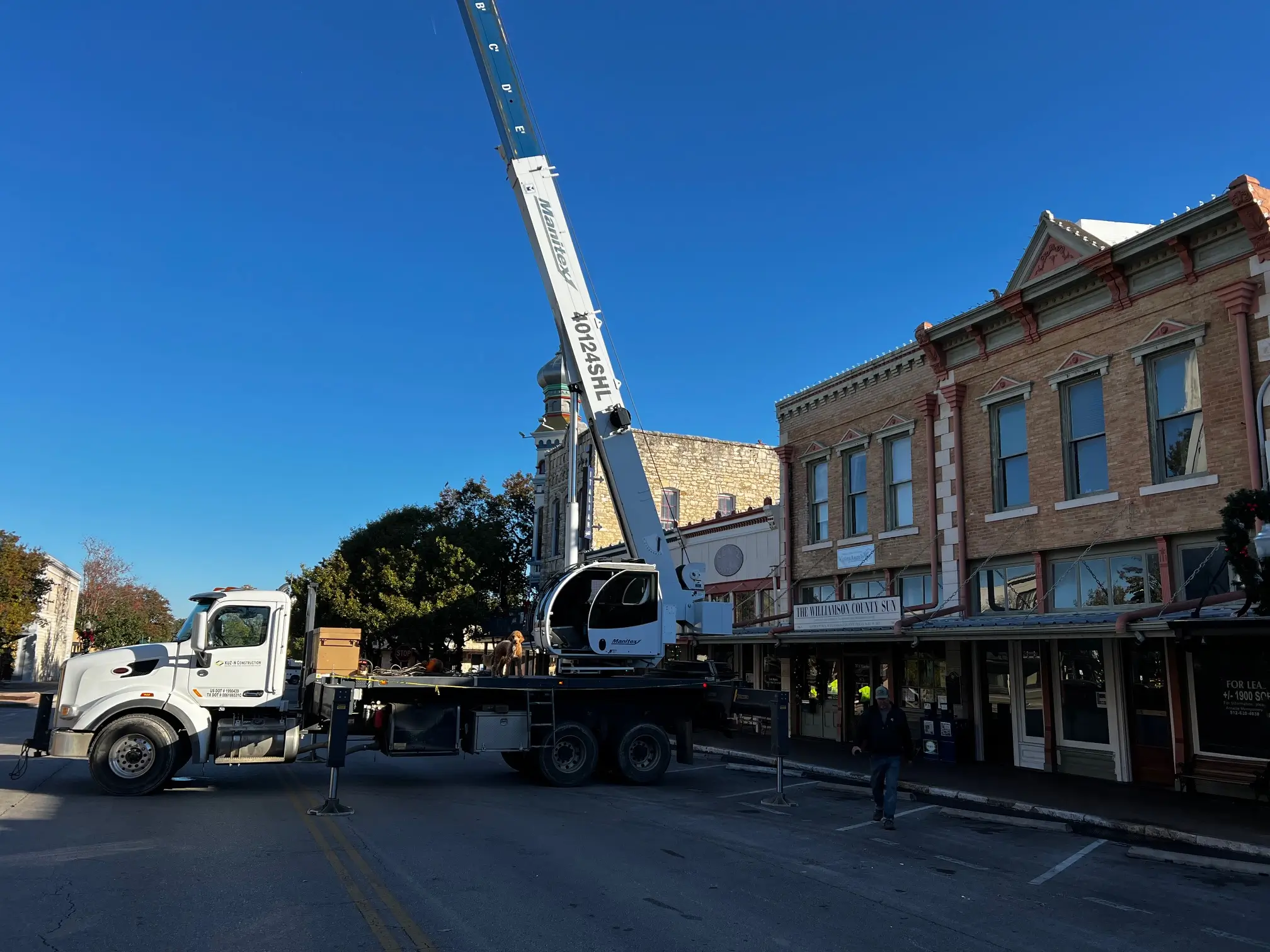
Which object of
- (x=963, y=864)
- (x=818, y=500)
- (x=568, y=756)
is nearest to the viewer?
(x=963, y=864)

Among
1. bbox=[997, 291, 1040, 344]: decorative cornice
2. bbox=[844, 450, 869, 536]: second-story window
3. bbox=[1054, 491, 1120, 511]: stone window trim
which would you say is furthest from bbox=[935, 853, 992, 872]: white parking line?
bbox=[844, 450, 869, 536]: second-story window

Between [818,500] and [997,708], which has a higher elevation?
[818,500]

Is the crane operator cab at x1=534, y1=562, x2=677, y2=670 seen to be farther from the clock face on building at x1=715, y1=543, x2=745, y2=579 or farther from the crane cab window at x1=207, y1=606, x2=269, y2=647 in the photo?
the clock face on building at x1=715, y1=543, x2=745, y2=579


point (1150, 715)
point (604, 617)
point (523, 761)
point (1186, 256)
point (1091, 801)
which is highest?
point (1186, 256)

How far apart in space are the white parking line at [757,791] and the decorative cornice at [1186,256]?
1023 cm

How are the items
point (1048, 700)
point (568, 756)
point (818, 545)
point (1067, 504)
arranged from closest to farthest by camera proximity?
point (568, 756)
point (1067, 504)
point (1048, 700)
point (818, 545)

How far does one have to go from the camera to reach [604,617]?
621 inches

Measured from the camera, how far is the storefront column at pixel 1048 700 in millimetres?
16703

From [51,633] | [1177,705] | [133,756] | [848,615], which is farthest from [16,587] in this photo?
[1177,705]

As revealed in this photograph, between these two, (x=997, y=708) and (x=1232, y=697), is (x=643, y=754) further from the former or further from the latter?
(x=1232, y=697)

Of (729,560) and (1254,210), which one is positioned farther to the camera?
(729,560)

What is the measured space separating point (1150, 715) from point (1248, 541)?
17.9 feet

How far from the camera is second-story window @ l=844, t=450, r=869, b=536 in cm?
2203

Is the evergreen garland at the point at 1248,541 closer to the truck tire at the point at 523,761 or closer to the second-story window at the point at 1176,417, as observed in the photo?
the second-story window at the point at 1176,417
